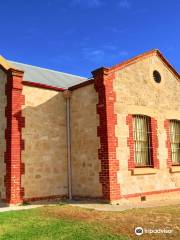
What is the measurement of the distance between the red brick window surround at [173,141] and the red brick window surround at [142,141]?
39.4 inches

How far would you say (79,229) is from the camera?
798 cm

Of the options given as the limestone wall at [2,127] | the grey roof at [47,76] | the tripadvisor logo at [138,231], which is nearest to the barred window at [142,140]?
the grey roof at [47,76]

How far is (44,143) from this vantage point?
13.7 meters

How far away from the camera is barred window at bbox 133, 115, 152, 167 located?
14.1 meters

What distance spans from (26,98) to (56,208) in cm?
461

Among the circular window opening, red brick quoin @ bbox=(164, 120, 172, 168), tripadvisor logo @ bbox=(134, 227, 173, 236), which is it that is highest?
the circular window opening

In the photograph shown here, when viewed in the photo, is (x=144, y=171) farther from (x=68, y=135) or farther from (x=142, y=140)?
(x=68, y=135)

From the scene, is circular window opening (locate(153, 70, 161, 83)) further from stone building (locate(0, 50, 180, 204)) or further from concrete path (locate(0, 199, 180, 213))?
concrete path (locate(0, 199, 180, 213))

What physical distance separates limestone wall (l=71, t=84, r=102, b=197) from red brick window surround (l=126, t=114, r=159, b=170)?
1.48 meters

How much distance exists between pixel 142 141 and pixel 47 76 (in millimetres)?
6096

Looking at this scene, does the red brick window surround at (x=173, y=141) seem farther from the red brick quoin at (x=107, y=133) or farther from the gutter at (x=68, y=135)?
the gutter at (x=68, y=135)

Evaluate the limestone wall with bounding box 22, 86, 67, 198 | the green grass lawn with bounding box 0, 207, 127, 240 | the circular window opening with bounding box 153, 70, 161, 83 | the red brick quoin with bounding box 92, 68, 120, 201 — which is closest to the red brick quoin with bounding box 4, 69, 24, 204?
the limestone wall with bounding box 22, 86, 67, 198

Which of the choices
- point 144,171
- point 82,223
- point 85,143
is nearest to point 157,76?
point 144,171

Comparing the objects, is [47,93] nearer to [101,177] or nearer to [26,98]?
[26,98]
